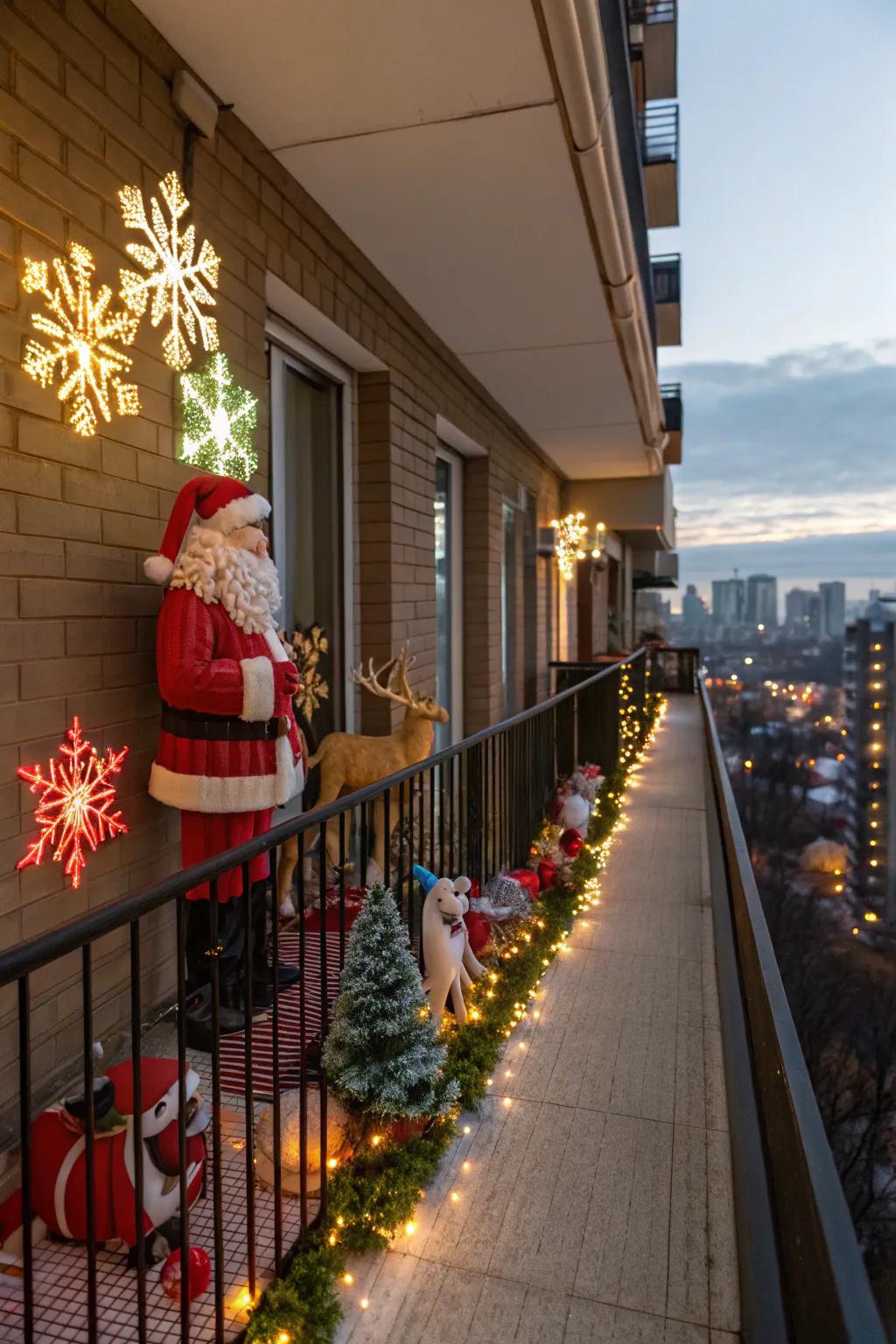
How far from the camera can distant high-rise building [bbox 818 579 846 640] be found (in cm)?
6462

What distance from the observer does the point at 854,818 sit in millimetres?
30141

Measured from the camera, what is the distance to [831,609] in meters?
68.1

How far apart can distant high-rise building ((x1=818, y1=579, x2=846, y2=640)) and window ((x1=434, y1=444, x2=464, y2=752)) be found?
5953cm

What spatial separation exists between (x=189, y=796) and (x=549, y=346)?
14.5ft

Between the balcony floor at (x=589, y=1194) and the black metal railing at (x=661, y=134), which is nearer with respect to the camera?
the balcony floor at (x=589, y=1194)

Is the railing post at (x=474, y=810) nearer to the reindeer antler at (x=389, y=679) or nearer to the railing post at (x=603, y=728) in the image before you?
the reindeer antler at (x=389, y=679)

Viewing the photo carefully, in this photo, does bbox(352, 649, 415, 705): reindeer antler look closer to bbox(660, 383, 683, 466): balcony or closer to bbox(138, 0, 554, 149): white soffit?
bbox(138, 0, 554, 149): white soffit

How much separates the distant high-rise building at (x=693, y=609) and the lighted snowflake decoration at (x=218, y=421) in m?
71.7

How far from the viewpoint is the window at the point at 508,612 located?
8.66m

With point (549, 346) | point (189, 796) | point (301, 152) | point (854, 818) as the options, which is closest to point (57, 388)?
point (189, 796)

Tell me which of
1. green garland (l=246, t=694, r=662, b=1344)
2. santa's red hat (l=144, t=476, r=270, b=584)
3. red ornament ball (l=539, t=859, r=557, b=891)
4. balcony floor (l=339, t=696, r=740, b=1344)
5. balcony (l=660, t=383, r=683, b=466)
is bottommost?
balcony floor (l=339, t=696, r=740, b=1344)

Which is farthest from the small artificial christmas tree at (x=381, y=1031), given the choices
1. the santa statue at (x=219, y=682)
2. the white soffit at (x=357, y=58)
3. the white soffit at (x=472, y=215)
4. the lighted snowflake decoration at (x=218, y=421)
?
the white soffit at (x=472, y=215)

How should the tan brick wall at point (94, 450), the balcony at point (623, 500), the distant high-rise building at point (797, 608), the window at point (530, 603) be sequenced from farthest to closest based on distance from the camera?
the distant high-rise building at point (797, 608), the balcony at point (623, 500), the window at point (530, 603), the tan brick wall at point (94, 450)

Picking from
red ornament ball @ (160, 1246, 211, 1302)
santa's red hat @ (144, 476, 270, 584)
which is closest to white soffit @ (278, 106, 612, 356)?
santa's red hat @ (144, 476, 270, 584)
